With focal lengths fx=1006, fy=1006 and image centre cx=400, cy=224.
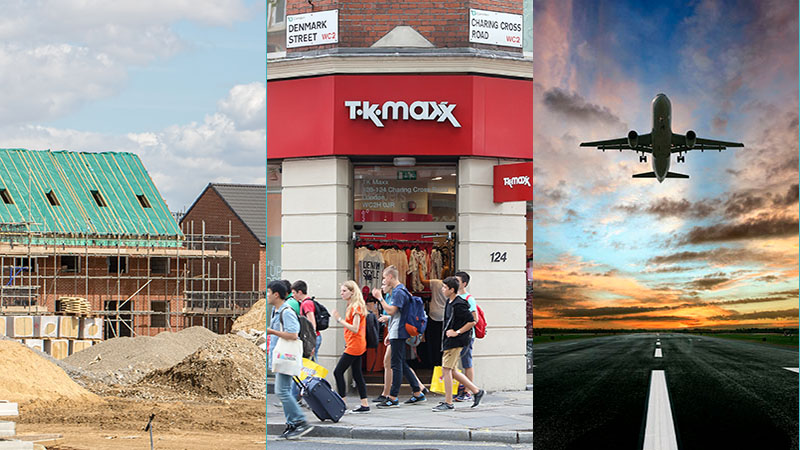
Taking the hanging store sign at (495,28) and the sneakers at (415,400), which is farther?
the hanging store sign at (495,28)

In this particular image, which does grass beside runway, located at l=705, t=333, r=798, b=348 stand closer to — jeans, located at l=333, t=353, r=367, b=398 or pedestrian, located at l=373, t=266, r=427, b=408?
pedestrian, located at l=373, t=266, r=427, b=408

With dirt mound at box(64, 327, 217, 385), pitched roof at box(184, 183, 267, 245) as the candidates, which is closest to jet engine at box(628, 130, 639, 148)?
dirt mound at box(64, 327, 217, 385)

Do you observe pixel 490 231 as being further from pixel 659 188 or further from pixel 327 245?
pixel 659 188

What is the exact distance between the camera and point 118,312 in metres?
34.2

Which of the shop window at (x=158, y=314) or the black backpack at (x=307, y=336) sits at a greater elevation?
the black backpack at (x=307, y=336)

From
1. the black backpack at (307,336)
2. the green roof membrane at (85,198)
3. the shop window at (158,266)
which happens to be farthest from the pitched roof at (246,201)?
the black backpack at (307,336)

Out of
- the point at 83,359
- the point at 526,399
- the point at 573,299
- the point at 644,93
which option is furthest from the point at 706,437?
the point at 83,359

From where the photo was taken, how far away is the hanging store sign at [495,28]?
13.6 meters

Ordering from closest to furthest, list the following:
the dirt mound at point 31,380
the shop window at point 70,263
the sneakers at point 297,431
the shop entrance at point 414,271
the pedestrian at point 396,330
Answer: the sneakers at point 297,431 → the pedestrian at point 396,330 → the shop entrance at point 414,271 → the dirt mound at point 31,380 → the shop window at point 70,263

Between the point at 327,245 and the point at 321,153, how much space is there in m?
1.25

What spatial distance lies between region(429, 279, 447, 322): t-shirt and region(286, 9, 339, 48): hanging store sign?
372 cm

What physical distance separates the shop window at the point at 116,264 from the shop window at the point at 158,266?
1214mm

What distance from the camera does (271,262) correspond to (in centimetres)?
1283

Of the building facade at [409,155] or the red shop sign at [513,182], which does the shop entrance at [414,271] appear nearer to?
the building facade at [409,155]
